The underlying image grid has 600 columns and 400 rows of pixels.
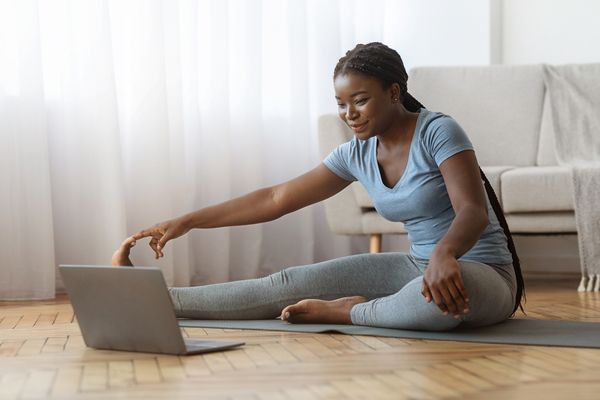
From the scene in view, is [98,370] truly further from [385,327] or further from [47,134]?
[47,134]

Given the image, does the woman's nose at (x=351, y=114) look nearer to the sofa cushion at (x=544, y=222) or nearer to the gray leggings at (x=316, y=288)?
the gray leggings at (x=316, y=288)

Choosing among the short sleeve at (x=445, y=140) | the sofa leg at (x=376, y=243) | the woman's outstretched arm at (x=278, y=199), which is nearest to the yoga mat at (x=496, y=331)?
the woman's outstretched arm at (x=278, y=199)

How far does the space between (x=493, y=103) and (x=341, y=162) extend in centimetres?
183

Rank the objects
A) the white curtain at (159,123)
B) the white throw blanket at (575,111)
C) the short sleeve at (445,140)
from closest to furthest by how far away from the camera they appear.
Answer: the short sleeve at (445,140), the white curtain at (159,123), the white throw blanket at (575,111)

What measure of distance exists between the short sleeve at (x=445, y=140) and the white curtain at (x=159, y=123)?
5.40 ft

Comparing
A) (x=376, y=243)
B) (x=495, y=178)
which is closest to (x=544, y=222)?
(x=495, y=178)

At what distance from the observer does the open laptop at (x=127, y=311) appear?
1.90 meters

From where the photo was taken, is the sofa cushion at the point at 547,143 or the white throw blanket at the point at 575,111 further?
the sofa cushion at the point at 547,143

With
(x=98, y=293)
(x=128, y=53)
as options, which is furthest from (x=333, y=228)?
(x=98, y=293)

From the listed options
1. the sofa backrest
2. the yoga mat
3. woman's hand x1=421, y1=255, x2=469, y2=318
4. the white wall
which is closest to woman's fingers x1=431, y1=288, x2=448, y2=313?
woman's hand x1=421, y1=255, x2=469, y2=318

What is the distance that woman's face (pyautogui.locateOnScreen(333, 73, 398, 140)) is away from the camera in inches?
90.7

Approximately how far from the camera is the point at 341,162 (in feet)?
8.31

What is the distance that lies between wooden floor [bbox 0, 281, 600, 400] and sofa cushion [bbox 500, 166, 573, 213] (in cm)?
150

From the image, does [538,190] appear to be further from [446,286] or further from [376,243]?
[446,286]
